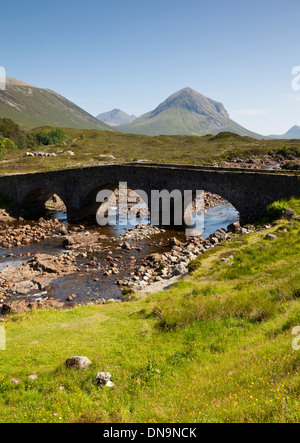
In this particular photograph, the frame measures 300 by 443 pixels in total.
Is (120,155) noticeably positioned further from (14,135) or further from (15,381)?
(15,381)

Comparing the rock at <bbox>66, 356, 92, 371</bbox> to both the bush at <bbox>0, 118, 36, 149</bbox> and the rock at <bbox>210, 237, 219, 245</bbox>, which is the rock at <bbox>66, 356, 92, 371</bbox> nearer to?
the rock at <bbox>210, 237, 219, 245</bbox>

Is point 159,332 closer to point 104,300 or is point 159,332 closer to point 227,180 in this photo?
point 104,300

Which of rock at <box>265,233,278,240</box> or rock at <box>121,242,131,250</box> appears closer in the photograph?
rock at <box>265,233,278,240</box>

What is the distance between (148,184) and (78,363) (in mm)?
30013

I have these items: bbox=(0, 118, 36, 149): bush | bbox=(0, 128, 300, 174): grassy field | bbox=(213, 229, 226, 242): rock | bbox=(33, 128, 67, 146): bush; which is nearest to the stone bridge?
bbox=(213, 229, 226, 242): rock

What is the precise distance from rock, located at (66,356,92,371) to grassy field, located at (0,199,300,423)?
0.78ft

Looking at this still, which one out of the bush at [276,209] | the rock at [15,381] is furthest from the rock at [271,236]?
the rock at [15,381]

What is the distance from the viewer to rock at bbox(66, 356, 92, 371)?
936cm

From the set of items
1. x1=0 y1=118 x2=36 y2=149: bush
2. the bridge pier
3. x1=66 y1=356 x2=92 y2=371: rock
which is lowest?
x1=66 y1=356 x2=92 y2=371: rock

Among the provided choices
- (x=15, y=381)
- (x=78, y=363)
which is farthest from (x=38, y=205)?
(x=78, y=363)

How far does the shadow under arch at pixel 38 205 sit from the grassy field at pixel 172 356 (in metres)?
35.4

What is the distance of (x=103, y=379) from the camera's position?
8617 mm

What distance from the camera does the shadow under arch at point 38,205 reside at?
48.5 metres

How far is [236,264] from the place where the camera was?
18031 millimetres
